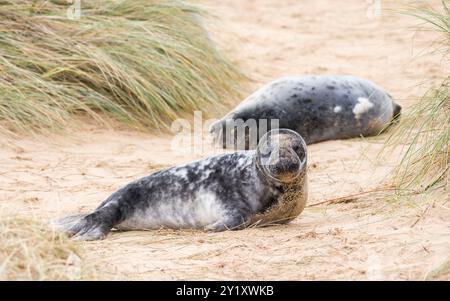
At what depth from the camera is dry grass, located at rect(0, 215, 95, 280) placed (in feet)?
11.3

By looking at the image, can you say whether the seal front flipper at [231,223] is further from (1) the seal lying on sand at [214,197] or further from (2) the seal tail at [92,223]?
(2) the seal tail at [92,223]

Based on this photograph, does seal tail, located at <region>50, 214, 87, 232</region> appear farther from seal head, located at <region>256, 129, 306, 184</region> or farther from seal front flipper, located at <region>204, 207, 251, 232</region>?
seal head, located at <region>256, 129, 306, 184</region>

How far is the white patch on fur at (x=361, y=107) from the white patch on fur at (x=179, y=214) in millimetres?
2336

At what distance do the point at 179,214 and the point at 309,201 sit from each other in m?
0.86

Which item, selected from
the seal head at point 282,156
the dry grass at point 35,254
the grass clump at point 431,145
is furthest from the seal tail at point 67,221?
the grass clump at point 431,145

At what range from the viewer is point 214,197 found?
4.89 metres

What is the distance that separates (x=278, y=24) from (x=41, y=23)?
4115 millimetres

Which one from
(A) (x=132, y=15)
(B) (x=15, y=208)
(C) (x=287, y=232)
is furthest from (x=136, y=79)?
(C) (x=287, y=232)

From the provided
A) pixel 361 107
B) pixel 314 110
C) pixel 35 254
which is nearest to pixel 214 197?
pixel 35 254

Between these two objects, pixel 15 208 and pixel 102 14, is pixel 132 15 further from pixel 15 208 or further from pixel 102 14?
pixel 15 208

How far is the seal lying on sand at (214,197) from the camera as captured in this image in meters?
4.72

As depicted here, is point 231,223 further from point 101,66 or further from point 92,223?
point 101,66

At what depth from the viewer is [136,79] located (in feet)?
23.4

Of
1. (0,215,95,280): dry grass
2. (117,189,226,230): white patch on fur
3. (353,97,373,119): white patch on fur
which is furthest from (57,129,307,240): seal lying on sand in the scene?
(353,97,373,119): white patch on fur
